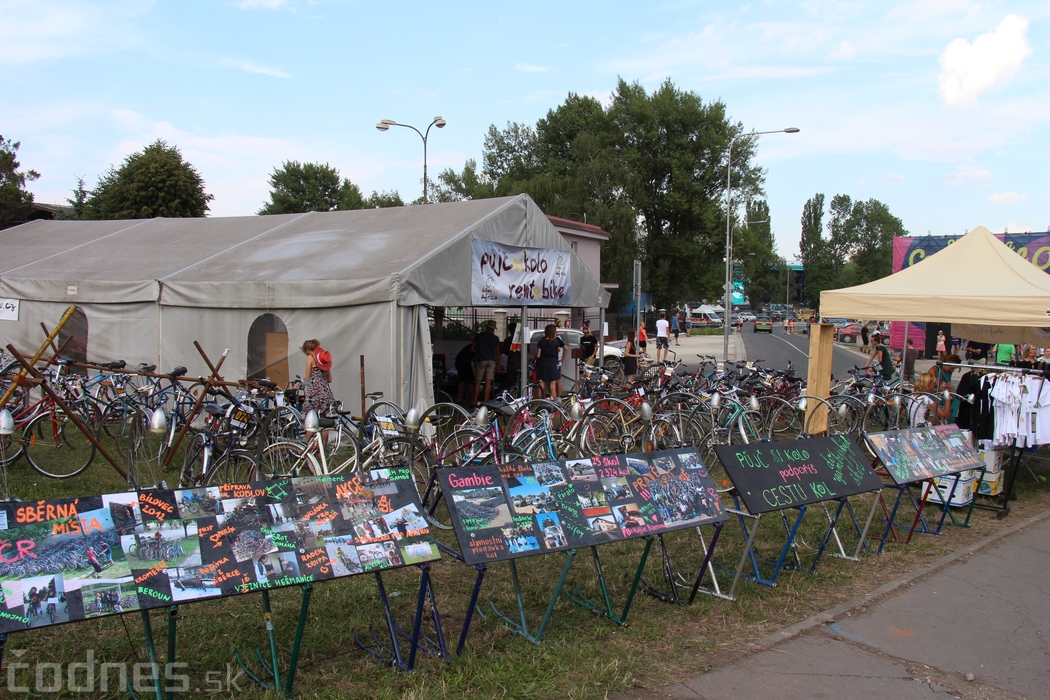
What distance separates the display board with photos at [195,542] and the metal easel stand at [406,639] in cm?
25

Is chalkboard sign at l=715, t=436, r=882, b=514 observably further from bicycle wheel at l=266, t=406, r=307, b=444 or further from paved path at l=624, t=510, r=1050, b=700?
bicycle wheel at l=266, t=406, r=307, b=444

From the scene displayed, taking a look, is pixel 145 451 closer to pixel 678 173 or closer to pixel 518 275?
pixel 518 275

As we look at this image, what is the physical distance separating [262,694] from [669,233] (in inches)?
1766

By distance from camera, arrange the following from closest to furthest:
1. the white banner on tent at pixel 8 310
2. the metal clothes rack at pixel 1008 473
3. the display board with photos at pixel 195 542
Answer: the display board with photos at pixel 195 542 → the metal clothes rack at pixel 1008 473 → the white banner on tent at pixel 8 310

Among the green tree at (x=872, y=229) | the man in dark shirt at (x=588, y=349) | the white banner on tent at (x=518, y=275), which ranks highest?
the green tree at (x=872, y=229)

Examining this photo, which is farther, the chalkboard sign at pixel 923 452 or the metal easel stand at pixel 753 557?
the chalkboard sign at pixel 923 452

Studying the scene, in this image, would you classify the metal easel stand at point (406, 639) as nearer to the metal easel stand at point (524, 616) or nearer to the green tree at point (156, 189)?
the metal easel stand at point (524, 616)

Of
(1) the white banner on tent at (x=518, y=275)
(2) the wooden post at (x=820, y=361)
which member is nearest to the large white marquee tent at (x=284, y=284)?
(1) the white banner on tent at (x=518, y=275)

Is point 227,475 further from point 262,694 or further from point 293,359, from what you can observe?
point 293,359

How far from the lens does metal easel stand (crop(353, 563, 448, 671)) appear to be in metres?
3.65

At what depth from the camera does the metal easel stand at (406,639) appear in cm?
365

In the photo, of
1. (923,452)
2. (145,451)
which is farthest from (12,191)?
(923,452)

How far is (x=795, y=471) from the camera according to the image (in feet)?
17.0

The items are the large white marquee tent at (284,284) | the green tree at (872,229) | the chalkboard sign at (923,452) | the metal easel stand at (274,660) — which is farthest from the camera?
the green tree at (872,229)
